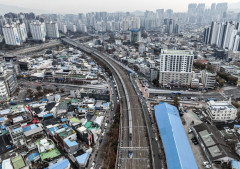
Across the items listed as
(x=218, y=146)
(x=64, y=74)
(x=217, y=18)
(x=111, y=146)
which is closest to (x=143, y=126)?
(x=111, y=146)

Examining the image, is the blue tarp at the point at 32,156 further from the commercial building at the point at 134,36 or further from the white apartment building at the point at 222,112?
the commercial building at the point at 134,36

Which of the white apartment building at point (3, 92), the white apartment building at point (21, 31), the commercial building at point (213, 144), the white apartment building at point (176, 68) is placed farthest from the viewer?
the white apartment building at point (21, 31)

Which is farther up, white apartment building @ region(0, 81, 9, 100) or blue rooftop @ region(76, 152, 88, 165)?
white apartment building @ region(0, 81, 9, 100)

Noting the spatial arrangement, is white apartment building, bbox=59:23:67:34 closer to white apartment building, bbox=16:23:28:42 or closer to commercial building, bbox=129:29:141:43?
white apartment building, bbox=16:23:28:42

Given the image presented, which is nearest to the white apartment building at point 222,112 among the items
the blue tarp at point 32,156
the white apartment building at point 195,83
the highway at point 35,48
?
the white apartment building at point 195,83

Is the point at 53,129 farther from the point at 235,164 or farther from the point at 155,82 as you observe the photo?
the point at 155,82

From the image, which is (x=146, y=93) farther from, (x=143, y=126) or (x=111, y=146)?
(x=111, y=146)

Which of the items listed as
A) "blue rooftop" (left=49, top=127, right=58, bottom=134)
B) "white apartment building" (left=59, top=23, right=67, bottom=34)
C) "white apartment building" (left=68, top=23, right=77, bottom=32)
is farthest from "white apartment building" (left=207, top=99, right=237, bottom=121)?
"white apartment building" (left=68, top=23, right=77, bottom=32)
